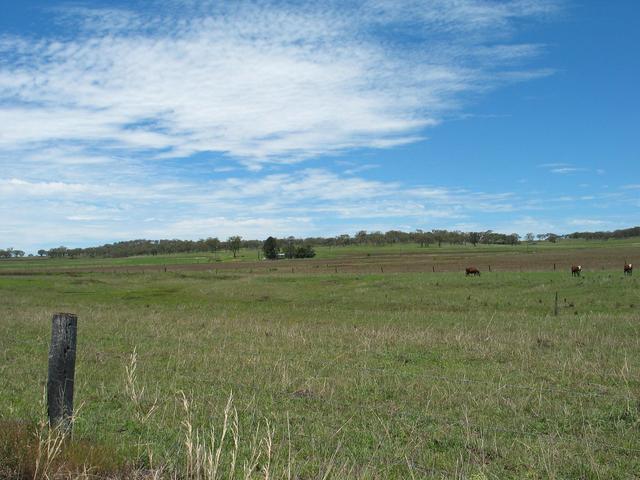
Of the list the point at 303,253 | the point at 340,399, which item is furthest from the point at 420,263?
the point at 340,399

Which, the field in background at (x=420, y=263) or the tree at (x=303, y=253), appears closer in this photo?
the field in background at (x=420, y=263)

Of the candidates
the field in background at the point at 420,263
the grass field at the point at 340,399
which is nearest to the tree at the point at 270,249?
the field in background at the point at 420,263

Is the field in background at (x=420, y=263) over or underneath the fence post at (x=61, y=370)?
Result: underneath

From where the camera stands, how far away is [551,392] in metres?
10.3

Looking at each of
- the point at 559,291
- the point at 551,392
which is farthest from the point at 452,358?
the point at 559,291

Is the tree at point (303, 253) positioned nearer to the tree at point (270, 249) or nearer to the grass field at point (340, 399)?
the tree at point (270, 249)

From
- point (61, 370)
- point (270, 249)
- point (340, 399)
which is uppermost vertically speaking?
point (270, 249)

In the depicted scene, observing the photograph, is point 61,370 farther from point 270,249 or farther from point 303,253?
point 303,253

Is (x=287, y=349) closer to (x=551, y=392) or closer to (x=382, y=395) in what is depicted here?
(x=382, y=395)

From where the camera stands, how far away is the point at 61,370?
20.0 feet

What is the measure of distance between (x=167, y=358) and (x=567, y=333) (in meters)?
13.2

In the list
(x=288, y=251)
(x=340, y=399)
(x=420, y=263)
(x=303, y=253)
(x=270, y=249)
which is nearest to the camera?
(x=340, y=399)

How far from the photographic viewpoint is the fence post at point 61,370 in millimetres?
6027

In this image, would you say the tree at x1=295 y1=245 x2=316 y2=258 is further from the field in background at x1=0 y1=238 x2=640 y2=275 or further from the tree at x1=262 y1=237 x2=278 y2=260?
the field in background at x1=0 y1=238 x2=640 y2=275
